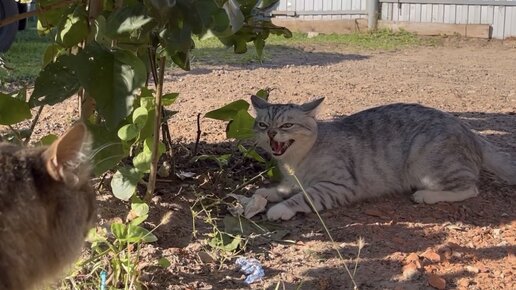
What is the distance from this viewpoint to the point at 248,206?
4.48 m

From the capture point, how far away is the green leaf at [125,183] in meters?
3.70

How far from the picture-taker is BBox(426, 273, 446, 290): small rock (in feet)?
12.1

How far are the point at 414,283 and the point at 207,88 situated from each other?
4832mm

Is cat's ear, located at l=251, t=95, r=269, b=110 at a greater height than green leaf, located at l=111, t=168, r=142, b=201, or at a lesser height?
greater

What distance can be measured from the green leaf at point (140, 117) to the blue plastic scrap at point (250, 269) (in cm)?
82

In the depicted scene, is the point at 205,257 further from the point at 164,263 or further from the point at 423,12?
the point at 423,12

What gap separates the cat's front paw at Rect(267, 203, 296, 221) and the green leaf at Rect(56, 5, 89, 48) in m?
1.48

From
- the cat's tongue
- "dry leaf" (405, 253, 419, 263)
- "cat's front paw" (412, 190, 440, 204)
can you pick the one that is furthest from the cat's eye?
"dry leaf" (405, 253, 419, 263)

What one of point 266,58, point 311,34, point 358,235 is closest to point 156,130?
point 358,235

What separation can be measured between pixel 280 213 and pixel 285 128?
76cm

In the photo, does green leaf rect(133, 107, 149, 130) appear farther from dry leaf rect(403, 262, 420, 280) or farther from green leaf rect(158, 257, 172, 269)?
dry leaf rect(403, 262, 420, 280)

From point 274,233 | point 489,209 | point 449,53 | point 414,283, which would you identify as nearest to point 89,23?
point 274,233

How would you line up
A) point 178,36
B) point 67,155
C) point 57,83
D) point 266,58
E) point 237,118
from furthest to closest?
point 266,58, point 237,118, point 57,83, point 178,36, point 67,155

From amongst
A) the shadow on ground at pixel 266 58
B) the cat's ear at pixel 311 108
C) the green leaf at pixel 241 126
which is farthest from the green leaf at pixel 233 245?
the shadow on ground at pixel 266 58
